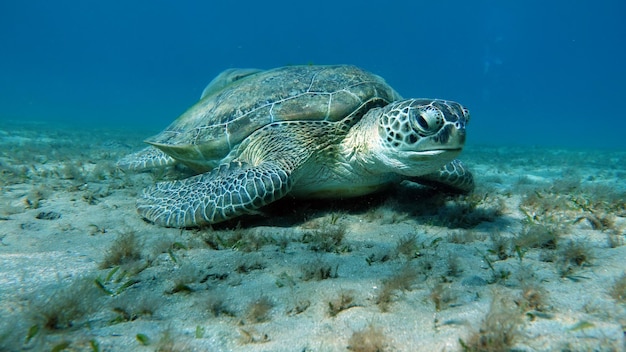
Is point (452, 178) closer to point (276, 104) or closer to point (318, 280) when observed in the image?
point (276, 104)

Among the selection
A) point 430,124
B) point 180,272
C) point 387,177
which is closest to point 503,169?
point 387,177

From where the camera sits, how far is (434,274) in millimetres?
2066

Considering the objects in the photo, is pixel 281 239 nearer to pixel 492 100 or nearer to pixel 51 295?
pixel 51 295

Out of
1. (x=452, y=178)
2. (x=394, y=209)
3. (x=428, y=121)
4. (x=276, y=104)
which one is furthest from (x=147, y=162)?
(x=452, y=178)

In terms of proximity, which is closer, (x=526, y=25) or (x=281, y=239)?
(x=281, y=239)

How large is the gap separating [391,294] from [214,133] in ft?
10.2

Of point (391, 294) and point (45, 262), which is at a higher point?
point (45, 262)

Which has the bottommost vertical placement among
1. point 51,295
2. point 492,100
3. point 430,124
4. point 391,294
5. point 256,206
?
point 391,294

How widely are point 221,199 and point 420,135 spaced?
6.36 feet

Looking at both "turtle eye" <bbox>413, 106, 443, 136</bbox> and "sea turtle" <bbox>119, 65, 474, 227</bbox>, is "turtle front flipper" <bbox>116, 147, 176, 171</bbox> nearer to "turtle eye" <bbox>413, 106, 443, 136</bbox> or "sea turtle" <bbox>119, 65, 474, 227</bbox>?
"sea turtle" <bbox>119, 65, 474, 227</bbox>

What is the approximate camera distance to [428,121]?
284cm

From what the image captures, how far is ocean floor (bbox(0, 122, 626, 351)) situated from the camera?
56.6 inches

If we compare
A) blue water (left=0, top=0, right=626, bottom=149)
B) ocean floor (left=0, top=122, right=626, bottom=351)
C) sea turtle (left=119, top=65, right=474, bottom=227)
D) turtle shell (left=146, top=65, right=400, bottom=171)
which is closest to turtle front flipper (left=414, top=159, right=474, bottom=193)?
sea turtle (left=119, top=65, right=474, bottom=227)

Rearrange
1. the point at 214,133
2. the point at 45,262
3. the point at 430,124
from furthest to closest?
the point at 214,133 → the point at 430,124 → the point at 45,262
